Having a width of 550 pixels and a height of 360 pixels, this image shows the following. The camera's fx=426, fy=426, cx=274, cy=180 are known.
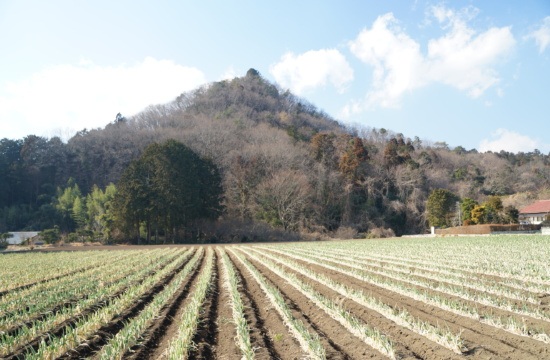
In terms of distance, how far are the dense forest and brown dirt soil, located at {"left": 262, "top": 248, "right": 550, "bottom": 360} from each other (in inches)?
1369

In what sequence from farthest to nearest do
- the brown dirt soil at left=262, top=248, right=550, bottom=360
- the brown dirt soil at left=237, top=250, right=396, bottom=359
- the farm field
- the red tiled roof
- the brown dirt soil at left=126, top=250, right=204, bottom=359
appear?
the red tiled roof
the brown dirt soil at left=126, top=250, right=204, bottom=359
the farm field
the brown dirt soil at left=237, top=250, right=396, bottom=359
the brown dirt soil at left=262, top=248, right=550, bottom=360

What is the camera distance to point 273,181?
45.4 m

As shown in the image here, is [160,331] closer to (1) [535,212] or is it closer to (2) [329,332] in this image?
(2) [329,332]

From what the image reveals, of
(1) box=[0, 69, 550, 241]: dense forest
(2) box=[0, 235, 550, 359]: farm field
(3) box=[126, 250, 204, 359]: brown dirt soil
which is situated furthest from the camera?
(1) box=[0, 69, 550, 241]: dense forest

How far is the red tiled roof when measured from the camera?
4697cm

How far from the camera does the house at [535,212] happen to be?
4697 centimetres

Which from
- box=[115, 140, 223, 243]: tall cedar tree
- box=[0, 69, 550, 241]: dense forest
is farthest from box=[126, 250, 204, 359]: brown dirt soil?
box=[0, 69, 550, 241]: dense forest

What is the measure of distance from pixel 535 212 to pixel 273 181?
2948cm

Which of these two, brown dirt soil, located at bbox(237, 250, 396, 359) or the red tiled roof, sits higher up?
the red tiled roof

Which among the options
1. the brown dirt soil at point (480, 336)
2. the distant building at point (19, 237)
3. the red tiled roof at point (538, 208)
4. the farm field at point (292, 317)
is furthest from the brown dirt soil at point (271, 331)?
the red tiled roof at point (538, 208)

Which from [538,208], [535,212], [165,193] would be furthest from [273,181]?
[538,208]

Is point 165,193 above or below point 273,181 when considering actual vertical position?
below

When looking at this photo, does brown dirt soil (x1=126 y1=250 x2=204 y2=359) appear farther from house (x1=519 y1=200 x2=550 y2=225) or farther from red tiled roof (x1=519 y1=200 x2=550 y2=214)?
red tiled roof (x1=519 y1=200 x2=550 y2=214)

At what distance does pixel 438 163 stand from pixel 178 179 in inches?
1630
